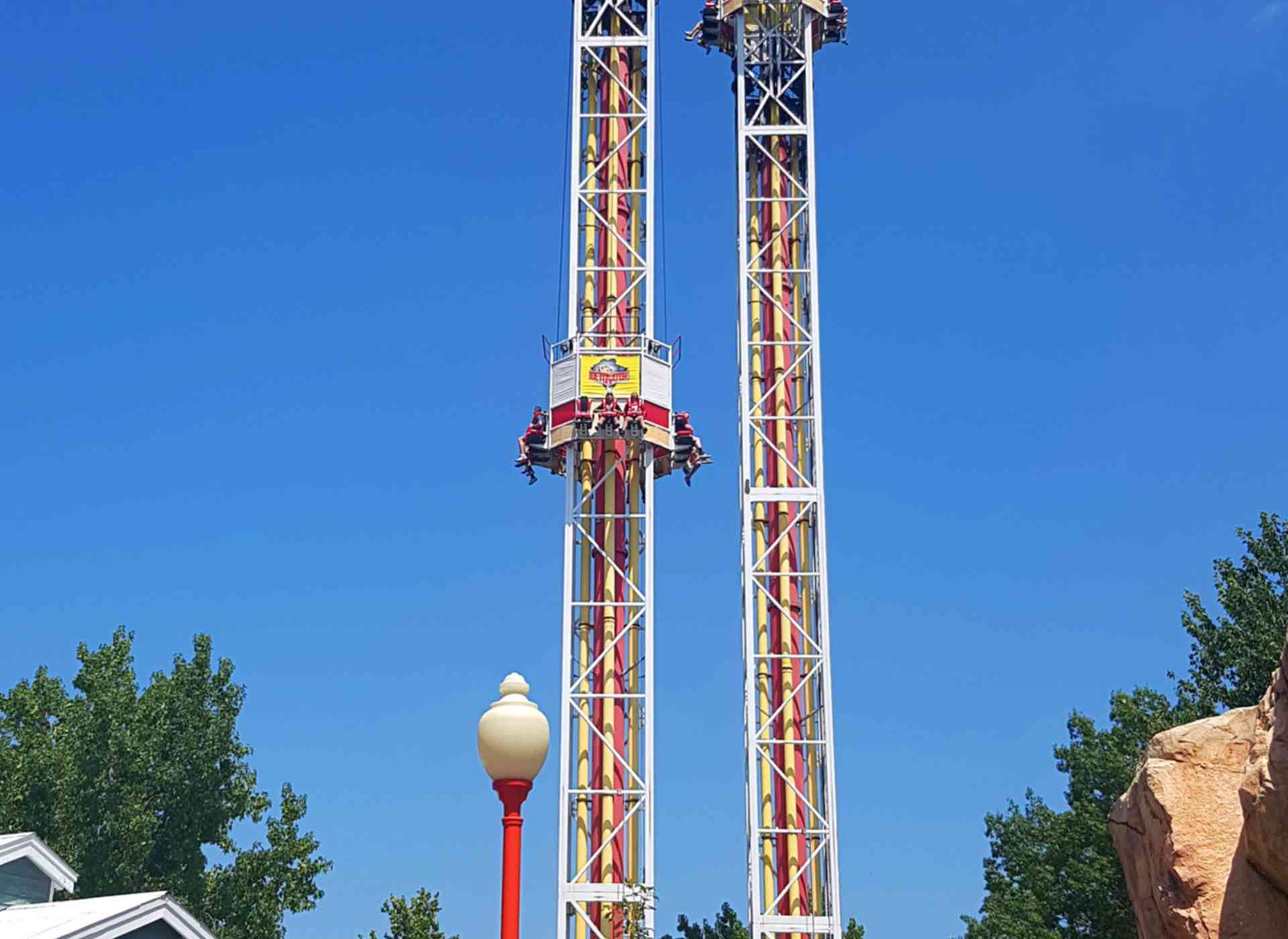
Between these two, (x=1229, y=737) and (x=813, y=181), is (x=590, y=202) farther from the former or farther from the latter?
(x=1229, y=737)

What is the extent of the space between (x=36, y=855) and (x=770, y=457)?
26143 mm

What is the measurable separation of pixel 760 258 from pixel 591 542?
9.97 meters

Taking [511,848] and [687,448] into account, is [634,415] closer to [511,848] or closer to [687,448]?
[687,448]

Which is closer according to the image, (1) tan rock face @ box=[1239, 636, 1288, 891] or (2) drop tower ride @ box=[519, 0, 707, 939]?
(1) tan rock face @ box=[1239, 636, 1288, 891]

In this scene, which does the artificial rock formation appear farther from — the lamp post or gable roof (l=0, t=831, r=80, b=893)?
gable roof (l=0, t=831, r=80, b=893)

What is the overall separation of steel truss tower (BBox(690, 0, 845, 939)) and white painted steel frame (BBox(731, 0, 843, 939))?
4cm

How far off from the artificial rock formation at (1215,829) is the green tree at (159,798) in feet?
119

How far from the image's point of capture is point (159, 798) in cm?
5209

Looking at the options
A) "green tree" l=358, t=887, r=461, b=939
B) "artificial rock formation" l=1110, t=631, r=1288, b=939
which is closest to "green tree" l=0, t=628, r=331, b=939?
"green tree" l=358, t=887, r=461, b=939

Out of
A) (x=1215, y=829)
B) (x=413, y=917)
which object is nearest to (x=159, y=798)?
(x=413, y=917)

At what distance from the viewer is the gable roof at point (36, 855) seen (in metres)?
24.7

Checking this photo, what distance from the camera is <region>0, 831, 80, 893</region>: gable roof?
24719 mm

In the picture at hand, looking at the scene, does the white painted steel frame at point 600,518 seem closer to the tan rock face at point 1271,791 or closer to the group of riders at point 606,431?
the group of riders at point 606,431

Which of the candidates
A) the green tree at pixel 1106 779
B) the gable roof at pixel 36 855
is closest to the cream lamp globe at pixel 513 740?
the gable roof at pixel 36 855
